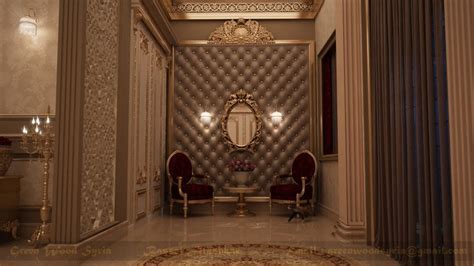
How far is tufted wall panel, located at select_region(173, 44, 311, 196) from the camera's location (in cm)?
667

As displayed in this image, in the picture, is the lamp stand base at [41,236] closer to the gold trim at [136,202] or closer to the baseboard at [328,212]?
the gold trim at [136,202]

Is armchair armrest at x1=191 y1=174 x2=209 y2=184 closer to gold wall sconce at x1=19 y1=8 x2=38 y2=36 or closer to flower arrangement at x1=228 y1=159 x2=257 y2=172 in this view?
flower arrangement at x1=228 y1=159 x2=257 y2=172

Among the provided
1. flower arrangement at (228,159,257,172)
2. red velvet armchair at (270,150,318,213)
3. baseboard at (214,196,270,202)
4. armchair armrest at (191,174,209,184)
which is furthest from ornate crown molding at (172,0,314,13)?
baseboard at (214,196,270,202)

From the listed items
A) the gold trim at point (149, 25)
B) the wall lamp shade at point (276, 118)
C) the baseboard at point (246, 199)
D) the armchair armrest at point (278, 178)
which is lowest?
the baseboard at point (246, 199)

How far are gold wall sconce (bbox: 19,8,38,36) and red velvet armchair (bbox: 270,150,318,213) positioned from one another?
387cm

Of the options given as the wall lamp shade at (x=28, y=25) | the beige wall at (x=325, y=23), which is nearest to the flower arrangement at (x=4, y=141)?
the wall lamp shade at (x=28, y=25)

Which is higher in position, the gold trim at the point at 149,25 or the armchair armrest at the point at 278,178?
the gold trim at the point at 149,25

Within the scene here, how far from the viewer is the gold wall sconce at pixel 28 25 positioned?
4133 mm

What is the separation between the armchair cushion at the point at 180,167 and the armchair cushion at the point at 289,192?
1404 mm

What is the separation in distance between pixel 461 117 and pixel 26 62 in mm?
4157

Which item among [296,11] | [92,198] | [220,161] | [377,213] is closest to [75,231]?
[92,198]

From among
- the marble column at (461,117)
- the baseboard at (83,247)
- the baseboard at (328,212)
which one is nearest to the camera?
the marble column at (461,117)

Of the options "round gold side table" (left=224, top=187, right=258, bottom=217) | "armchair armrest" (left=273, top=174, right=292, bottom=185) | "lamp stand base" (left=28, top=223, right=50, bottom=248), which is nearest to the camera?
"lamp stand base" (left=28, top=223, right=50, bottom=248)

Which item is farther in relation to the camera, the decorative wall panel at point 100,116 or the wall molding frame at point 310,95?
Answer: the wall molding frame at point 310,95
